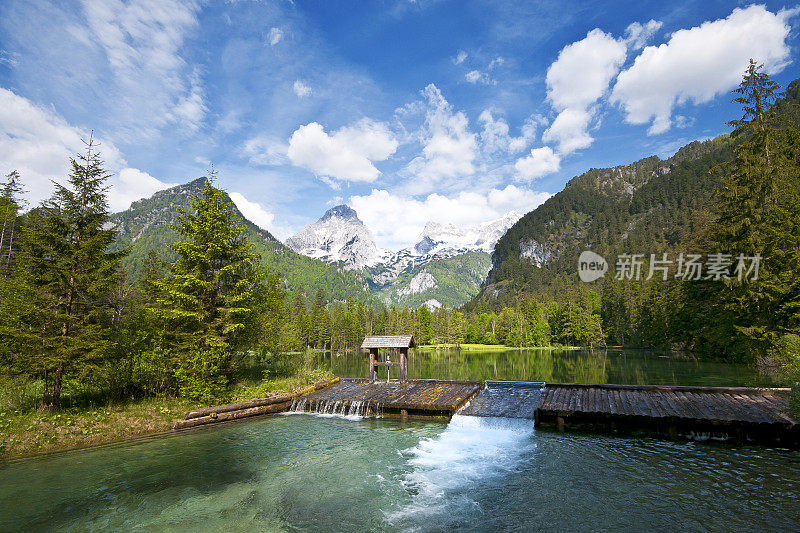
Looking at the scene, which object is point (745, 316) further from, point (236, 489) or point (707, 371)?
point (236, 489)

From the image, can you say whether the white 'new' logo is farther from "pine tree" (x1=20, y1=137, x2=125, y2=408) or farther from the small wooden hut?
"pine tree" (x1=20, y1=137, x2=125, y2=408)

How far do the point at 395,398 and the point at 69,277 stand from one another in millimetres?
18961

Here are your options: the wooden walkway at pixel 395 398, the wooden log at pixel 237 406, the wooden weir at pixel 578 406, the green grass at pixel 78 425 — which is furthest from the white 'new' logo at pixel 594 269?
the green grass at pixel 78 425

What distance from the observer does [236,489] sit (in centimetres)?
1151

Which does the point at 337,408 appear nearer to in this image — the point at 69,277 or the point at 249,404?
the point at 249,404

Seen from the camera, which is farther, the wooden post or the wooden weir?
the wooden post

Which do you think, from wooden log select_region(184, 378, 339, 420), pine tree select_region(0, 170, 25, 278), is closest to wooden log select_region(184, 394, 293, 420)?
wooden log select_region(184, 378, 339, 420)

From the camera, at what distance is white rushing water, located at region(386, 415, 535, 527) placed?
1024cm

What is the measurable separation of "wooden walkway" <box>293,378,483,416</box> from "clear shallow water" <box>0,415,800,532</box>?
12.5 feet

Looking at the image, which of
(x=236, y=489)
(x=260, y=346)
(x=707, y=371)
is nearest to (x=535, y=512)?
(x=236, y=489)

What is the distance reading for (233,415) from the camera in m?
20.7

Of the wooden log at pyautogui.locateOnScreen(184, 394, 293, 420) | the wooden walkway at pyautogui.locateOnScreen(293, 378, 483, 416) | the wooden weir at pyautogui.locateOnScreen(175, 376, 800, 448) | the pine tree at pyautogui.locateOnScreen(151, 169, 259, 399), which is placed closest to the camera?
the wooden weir at pyautogui.locateOnScreen(175, 376, 800, 448)

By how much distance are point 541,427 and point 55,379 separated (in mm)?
24447

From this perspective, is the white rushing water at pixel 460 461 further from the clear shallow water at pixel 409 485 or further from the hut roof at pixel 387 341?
the hut roof at pixel 387 341
